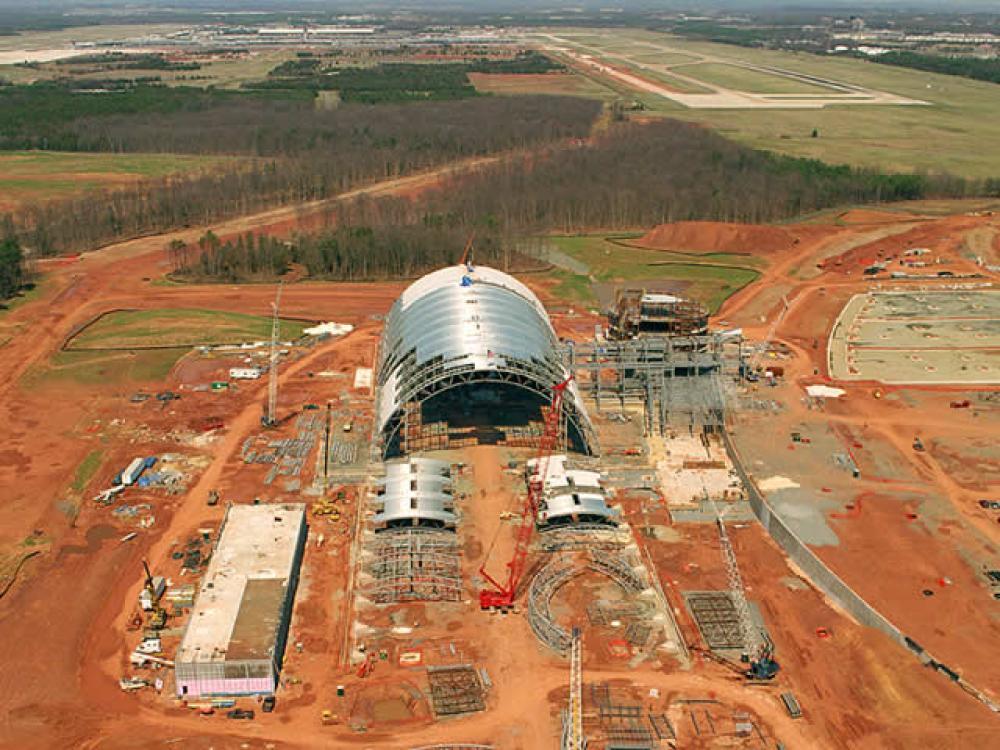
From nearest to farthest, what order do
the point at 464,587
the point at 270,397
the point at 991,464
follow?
the point at 464,587
the point at 991,464
the point at 270,397

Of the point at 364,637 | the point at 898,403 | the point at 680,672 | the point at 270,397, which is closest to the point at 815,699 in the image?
the point at 680,672

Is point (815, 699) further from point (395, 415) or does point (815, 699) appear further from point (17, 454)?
point (17, 454)

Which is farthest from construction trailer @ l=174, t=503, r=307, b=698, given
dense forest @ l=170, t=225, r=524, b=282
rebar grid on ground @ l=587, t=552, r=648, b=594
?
dense forest @ l=170, t=225, r=524, b=282

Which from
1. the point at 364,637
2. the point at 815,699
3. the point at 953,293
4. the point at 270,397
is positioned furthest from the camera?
the point at 953,293

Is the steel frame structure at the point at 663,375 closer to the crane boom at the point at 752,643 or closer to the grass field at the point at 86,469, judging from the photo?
the crane boom at the point at 752,643

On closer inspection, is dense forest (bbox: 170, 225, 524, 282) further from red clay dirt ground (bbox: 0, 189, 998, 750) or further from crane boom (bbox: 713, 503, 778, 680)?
crane boom (bbox: 713, 503, 778, 680)

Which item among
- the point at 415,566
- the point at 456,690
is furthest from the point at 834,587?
the point at 415,566
